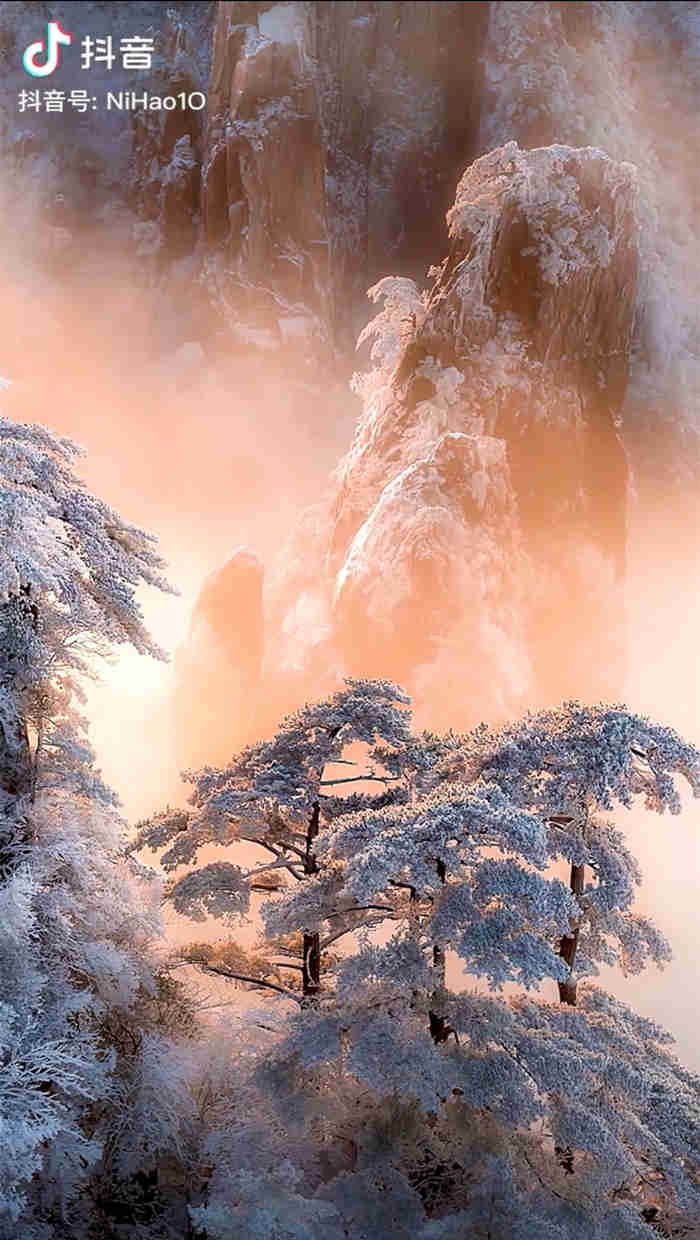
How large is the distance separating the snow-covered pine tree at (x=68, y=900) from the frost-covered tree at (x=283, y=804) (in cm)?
75

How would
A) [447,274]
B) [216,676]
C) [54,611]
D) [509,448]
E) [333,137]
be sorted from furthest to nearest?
[333,137] → [509,448] → [216,676] → [447,274] → [54,611]

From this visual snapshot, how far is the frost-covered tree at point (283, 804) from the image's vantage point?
795 centimetres

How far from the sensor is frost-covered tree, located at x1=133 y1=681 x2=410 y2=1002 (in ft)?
26.1

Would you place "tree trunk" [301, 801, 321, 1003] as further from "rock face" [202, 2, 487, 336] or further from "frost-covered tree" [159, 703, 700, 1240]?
"rock face" [202, 2, 487, 336]

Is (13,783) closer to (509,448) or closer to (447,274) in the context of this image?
(509,448)

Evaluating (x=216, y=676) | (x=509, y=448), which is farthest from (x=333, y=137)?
(x=216, y=676)

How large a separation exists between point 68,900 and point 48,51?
28251 mm

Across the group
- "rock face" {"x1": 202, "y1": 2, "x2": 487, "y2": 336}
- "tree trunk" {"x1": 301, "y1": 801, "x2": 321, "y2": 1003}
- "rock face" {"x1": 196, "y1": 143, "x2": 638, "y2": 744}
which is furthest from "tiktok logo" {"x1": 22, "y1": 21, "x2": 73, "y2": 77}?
"tree trunk" {"x1": 301, "y1": 801, "x2": 321, "y2": 1003}

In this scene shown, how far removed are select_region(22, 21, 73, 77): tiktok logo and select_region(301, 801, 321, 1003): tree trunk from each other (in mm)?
26359

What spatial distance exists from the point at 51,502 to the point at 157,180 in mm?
25459

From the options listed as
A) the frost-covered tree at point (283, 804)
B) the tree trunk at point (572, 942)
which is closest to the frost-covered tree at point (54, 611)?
the frost-covered tree at point (283, 804)

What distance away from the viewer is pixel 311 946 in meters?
8.07

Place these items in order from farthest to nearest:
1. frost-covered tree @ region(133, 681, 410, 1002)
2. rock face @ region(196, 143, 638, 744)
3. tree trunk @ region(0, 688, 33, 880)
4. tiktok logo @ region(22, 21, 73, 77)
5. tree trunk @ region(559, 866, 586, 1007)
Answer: tiktok logo @ region(22, 21, 73, 77)
rock face @ region(196, 143, 638, 744)
frost-covered tree @ region(133, 681, 410, 1002)
tree trunk @ region(559, 866, 586, 1007)
tree trunk @ region(0, 688, 33, 880)

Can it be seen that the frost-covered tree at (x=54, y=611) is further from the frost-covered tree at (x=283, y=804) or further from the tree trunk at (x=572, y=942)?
the tree trunk at (x=572, y=942)
